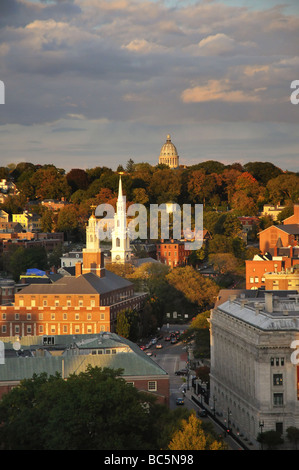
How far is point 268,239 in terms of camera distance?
559 ft

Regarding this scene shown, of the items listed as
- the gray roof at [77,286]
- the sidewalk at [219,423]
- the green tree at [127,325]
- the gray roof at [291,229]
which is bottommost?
the sidewalk at [219,423]

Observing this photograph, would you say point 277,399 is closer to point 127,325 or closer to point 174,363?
point 174,363

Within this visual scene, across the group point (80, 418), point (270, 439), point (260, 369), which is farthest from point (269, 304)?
point (80, 418)

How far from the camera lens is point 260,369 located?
7625cm

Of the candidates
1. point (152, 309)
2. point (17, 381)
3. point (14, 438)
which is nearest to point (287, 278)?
point (152, 309)

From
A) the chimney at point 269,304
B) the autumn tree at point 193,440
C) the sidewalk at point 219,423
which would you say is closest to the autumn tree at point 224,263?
the sidewalk at point 219,423

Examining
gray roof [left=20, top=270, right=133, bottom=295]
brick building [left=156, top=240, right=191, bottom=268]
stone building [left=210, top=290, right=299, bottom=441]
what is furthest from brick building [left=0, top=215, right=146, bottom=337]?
brick building [left=156, top=240, right=191, bottom=268]

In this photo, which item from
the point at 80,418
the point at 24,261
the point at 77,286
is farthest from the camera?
the point at 24,261

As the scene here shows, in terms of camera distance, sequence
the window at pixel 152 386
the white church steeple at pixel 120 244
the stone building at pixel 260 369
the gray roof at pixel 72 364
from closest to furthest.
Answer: the stone building at pixel 260 369, the gray roof at pixel 72 364, the window at pixel 152 386, the white church steeple at pixel 120 244

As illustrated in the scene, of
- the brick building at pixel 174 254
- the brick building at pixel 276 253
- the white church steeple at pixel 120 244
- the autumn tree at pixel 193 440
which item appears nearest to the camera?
the autumn tree at pixel 193 440

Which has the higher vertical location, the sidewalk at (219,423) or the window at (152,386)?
the window at (152,386)

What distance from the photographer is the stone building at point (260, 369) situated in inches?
2980

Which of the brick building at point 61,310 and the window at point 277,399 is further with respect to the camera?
the brick building at point 61,310

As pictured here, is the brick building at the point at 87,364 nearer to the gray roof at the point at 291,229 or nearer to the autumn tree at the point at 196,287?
the autumn tree at the point at 196,287
